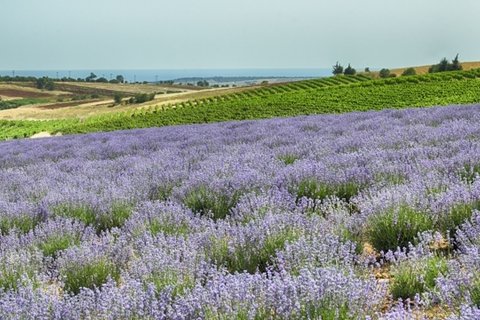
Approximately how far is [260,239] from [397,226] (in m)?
0.87

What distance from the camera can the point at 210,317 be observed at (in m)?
2.02

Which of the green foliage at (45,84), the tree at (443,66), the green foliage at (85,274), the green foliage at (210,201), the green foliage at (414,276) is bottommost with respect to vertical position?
the green foliage at (45,84)

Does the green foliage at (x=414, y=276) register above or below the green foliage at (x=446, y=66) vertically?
below

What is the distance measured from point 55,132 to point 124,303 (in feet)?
174

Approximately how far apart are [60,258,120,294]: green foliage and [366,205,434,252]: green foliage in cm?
169

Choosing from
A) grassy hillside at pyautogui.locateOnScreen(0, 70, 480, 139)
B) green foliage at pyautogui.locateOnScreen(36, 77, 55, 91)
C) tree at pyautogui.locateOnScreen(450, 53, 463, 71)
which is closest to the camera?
grassy hillside at pyautogui.locateOnScreen(0, 70, 480, 139)

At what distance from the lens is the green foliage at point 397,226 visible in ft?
10.1

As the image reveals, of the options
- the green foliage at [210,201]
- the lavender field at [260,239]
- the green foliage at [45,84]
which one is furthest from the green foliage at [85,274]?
the green foliage at [45,84]

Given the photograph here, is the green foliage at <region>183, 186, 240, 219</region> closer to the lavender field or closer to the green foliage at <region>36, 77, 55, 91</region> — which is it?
the lavender field

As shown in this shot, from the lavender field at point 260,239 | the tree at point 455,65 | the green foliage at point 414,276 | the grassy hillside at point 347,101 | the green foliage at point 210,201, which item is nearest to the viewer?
the lavender field at point 260,239

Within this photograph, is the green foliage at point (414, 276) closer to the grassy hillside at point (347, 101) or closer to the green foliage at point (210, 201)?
the green foliage at point (210, 201)

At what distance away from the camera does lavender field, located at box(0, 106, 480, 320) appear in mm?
2141

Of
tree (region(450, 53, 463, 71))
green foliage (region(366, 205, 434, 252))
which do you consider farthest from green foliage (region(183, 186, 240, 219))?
tree (region(450, 53, 463, 71))

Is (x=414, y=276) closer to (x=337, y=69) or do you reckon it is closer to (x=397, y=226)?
(x=397, y=226)
